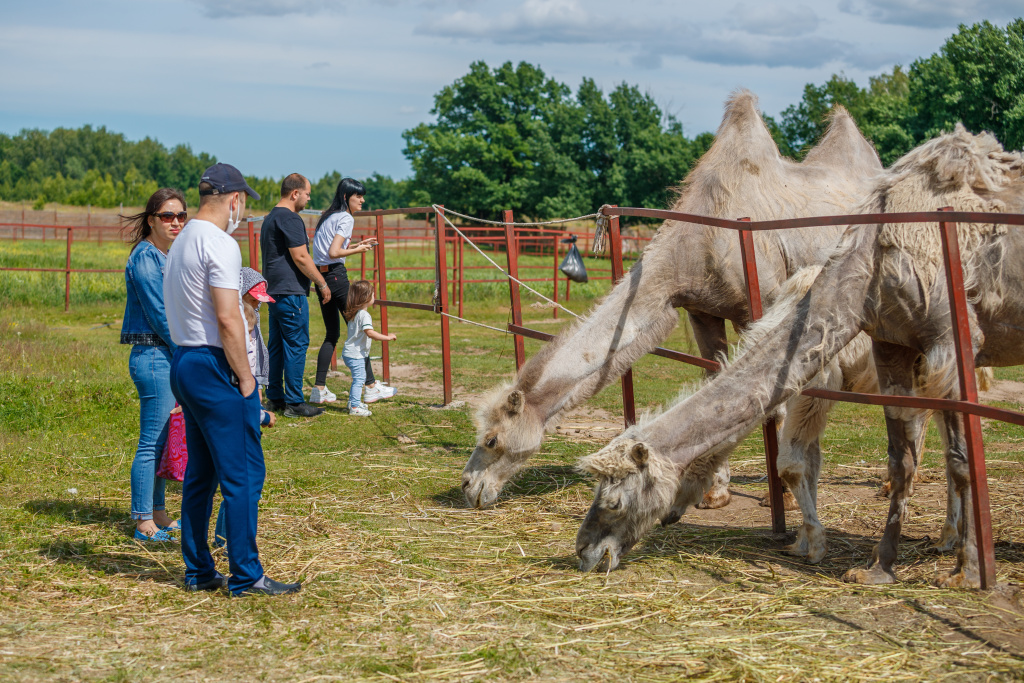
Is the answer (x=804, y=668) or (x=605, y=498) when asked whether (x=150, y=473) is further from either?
(x=804, y=668)

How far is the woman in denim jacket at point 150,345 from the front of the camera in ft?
13.8

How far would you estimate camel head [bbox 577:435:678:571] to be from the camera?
371cm

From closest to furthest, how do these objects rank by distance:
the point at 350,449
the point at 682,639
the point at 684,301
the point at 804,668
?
the point at 804,668
the point at 682,639
the point at 684,301
the point at 350,449

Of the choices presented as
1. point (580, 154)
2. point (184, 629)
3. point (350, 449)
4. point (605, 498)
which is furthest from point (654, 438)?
point (580, 154)

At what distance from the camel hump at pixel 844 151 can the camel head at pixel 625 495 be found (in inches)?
152

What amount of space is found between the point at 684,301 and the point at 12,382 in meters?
6.56

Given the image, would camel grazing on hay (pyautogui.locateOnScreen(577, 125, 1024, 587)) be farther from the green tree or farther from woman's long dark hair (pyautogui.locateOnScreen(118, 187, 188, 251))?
the green tree

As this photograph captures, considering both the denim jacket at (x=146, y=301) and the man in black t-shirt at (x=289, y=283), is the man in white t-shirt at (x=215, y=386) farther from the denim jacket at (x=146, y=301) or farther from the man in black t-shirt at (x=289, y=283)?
the man in black t-shirt at (x=289, y=283)

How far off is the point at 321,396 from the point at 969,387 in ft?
20.4

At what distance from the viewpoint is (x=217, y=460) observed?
348 centimetres

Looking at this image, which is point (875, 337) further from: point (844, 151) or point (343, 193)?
point (343, 193)

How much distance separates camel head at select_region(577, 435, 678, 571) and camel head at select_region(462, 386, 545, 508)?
1275mm

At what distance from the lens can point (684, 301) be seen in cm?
544

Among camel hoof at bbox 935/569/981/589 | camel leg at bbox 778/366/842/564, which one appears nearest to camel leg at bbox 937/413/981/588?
camel hoof at bbox 935/569/981/589
